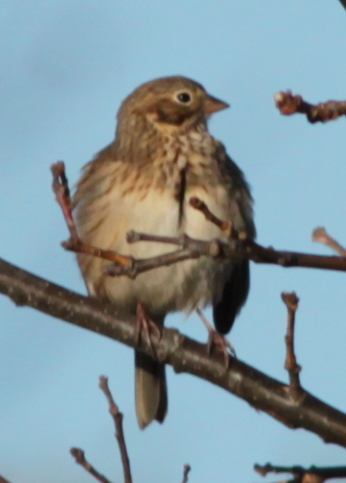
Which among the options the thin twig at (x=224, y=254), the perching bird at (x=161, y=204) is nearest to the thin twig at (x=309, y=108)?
the thin twig at (x=224, y=254)

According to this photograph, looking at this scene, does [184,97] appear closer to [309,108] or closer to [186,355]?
[186,355]

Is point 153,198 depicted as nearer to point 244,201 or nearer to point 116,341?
point 244,201

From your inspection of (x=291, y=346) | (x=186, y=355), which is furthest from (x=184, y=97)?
(x=291, y=346)

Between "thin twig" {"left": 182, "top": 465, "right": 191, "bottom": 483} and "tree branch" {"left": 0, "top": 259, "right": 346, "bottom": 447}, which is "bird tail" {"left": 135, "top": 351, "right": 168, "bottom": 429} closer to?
"tree branch" {"left": 0, "top": 259, "right": 346, "bottom": 447}

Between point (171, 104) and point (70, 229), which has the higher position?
point (171, 104)

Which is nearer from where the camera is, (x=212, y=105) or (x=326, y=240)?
(x=326, y=240)

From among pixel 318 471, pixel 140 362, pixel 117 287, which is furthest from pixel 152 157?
pixel 318 471
